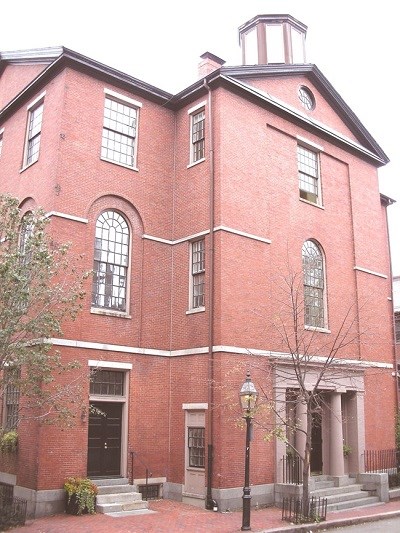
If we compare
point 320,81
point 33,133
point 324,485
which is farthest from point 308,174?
point 324,485

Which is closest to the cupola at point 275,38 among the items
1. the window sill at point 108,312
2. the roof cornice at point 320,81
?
the roof cornice at point 320,81

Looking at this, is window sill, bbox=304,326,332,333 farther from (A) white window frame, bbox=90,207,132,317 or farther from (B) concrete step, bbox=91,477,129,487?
(B) concrete step, bbox=91,477,129,487

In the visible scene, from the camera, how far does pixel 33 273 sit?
1388 centimetres

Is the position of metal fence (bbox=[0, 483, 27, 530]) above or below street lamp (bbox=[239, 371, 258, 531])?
below

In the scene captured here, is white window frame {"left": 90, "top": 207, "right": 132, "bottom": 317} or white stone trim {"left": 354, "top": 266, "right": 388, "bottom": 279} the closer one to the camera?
white window frame {"left": 90, "top": 207, "right": 132, "bottom": 317}

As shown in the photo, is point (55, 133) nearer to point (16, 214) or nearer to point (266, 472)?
point (16, 214)

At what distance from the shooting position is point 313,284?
21.3 m

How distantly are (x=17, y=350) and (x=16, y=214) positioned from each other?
337cm

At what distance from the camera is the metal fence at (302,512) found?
1496cm

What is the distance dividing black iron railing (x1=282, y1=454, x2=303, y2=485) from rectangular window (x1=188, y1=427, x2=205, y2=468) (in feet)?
8.23

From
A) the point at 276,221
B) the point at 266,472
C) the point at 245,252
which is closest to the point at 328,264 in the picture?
the point at 276,221

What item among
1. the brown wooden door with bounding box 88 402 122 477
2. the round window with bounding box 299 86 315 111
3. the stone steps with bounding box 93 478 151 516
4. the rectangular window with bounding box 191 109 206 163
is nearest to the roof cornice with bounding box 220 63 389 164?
the round window with bounding box 299 86 315 111

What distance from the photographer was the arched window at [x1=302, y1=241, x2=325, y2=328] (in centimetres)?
2089

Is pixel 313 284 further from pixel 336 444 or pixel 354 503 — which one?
pixel 354 503
